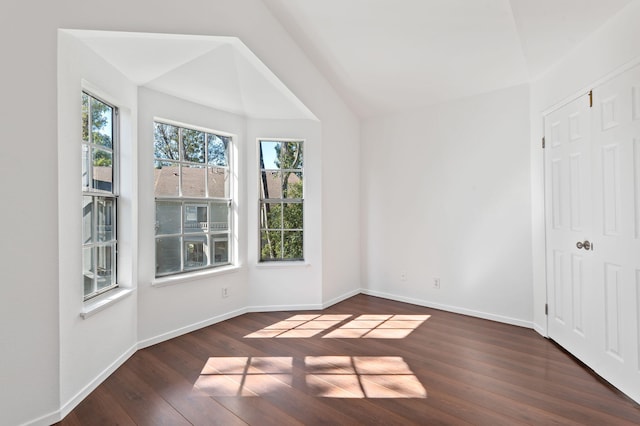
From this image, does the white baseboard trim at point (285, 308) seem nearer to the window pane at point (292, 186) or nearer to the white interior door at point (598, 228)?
the window pane at point (292, 186)

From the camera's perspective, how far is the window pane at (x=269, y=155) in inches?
A: 163

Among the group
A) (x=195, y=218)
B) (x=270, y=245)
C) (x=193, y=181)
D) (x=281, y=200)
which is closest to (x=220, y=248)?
(x=195, y=218)

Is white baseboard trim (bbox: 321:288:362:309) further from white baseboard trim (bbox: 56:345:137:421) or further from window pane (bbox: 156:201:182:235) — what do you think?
white baseboard trim (bbox: 56:345:137:421)

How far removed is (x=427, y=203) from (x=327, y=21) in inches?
100

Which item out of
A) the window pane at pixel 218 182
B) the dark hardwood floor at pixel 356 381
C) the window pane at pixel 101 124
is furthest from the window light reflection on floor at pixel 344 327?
the window pane at pixel 101 124

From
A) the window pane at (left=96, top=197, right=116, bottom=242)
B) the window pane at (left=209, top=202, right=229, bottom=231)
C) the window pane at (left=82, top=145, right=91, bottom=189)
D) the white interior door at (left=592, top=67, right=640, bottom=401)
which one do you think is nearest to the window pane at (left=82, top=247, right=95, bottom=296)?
the window pane at (left=96, top=197, right=116, bottom=242)

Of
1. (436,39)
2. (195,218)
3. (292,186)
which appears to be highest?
(436,39)

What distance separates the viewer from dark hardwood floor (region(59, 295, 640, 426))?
199 centimetres

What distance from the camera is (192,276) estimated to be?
341cm

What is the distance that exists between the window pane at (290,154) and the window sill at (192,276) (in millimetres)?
1480

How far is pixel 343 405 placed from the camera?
2.09 metres

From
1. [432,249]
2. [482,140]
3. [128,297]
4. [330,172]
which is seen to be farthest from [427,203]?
[128,297]

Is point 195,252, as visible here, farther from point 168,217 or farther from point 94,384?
point 94,384

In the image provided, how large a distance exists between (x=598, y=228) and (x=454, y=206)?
166 cm
